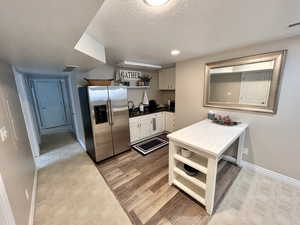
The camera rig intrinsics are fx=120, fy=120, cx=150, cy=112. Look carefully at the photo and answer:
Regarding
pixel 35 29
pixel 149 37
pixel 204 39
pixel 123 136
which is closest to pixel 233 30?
pixel 204 39

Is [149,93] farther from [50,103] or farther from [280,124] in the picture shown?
[50,103]

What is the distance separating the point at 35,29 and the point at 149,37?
1243 mm

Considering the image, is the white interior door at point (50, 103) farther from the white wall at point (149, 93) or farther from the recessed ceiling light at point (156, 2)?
the recessed ceiling light at point (156, 2)

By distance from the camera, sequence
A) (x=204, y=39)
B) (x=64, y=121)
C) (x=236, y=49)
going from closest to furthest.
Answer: (x=204, y=39), (x=236, y=49), (x=64, y=121)

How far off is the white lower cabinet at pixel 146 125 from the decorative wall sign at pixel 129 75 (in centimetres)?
120

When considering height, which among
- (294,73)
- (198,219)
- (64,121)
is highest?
(294,73)

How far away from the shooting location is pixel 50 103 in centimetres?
497

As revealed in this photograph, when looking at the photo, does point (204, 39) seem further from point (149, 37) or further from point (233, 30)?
point (149, 37)

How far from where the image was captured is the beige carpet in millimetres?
1516

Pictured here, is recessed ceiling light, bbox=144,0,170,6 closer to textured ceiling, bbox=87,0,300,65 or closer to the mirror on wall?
textured ceiling, bbox=87,0,300,65

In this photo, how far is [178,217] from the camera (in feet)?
4.95

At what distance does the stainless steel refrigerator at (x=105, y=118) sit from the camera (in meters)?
2.46

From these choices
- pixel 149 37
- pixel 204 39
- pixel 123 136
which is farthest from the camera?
pixel 123 136

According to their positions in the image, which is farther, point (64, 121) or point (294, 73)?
point (64, 121)
